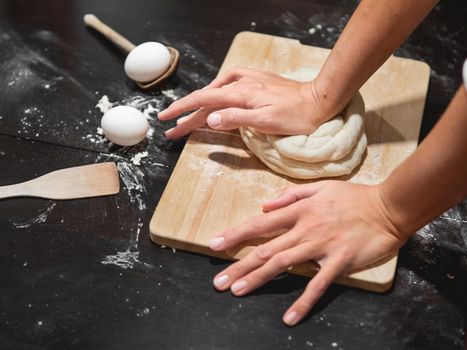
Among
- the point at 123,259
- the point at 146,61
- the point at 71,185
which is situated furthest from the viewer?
the point at 146,61

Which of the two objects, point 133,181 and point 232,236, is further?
point 133,181

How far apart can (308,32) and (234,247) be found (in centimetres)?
80

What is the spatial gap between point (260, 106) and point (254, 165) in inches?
5.4

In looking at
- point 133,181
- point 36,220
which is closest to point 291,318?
point 133,181

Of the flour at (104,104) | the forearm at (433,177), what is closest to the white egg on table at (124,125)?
the flour at (104,104)

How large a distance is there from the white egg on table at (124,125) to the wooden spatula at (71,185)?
0.24ft

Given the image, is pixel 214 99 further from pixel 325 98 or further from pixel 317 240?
pixel 317 240

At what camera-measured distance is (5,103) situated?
158 centimetres

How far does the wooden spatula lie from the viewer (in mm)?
1353

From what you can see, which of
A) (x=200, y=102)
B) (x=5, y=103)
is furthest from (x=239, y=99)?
(x=5, y=103)

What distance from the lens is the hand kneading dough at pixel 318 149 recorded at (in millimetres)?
1287

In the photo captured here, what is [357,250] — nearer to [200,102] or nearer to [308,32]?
[200,102]

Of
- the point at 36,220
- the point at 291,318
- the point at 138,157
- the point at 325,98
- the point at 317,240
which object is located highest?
the point at 325,98

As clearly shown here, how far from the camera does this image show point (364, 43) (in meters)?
1.27
